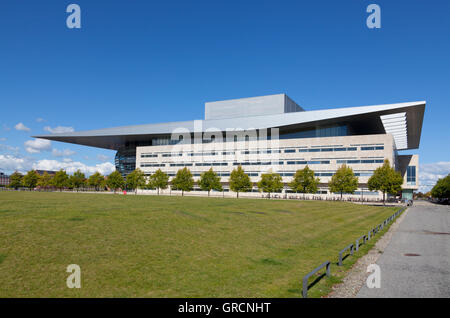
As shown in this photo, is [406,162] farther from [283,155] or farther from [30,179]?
[30,179]

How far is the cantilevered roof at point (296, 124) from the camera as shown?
71.8m

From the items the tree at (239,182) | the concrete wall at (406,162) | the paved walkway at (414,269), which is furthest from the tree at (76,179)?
the concrete wall at (406,162)

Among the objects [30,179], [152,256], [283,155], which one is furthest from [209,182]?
[152,256]

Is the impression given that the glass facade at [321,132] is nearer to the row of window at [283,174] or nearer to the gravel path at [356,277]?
the row of window at [283,174]

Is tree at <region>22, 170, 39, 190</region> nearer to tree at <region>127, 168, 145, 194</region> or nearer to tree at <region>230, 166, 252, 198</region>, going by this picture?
tree at <region>127, 168, 145, 194</region>

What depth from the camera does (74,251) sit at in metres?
11.4

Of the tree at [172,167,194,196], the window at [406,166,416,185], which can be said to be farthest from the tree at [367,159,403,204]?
the window at [406,166,416,185]

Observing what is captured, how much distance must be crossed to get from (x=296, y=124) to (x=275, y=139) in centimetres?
768

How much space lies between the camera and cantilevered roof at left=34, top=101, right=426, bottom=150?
236 feet

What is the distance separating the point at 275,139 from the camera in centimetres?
8675
